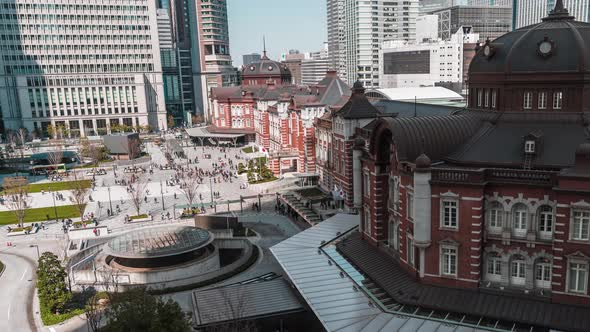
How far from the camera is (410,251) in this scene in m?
35.5

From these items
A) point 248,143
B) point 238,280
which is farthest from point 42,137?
point 238,280

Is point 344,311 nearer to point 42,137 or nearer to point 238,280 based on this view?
point 238,280

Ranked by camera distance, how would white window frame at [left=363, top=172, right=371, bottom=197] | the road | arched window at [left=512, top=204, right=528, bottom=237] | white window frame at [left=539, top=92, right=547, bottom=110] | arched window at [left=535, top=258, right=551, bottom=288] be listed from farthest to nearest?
white window frame at [left=363, top=172, right=371, bottom=197]
the road
white window frame at [left=539, top=92, right=547, bottom=110]
arched window at [left=512, top=204, right=528, bottom=237]
arched window at [left=535, top=258, right=551, bottom=288]

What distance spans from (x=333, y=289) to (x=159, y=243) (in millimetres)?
21470

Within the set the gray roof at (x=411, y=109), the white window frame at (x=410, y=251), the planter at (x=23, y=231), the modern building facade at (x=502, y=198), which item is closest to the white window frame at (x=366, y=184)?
the modern building facade at (x=502, y=198)

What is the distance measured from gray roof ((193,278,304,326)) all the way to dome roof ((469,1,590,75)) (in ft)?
73.0

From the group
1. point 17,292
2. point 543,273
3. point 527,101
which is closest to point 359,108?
point 527,101

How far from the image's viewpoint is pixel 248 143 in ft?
427

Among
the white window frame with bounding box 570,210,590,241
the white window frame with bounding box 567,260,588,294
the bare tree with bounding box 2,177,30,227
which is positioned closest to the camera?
the white window frame with bounding box 570,210,590,241

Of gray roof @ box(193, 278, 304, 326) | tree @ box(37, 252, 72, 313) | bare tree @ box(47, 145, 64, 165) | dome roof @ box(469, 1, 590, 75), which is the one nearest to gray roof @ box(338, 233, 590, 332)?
gray roof @ box(193, 278, 304, 326)

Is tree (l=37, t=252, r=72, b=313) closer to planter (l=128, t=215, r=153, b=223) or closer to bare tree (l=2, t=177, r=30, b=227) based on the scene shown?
planter (l=128, t=215, r=153, b=223)

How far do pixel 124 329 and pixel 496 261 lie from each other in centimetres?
2265

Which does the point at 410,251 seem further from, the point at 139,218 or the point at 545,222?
the point at 139,218

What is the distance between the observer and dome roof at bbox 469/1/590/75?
109 ft
